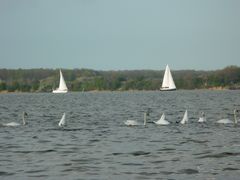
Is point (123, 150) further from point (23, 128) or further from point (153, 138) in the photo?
point (23, 128)

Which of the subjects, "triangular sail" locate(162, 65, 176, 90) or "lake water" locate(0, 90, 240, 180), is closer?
"lake water" locate(0, 90, 240, 180)

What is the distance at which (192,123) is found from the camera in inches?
1729

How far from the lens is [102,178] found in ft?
66.5

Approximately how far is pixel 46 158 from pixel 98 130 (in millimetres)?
14073

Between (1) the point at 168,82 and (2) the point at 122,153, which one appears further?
(1) the point at 168,82

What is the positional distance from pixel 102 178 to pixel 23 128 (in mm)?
22056

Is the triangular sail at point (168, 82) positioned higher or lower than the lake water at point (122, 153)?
higher

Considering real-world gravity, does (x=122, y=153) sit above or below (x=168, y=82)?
below

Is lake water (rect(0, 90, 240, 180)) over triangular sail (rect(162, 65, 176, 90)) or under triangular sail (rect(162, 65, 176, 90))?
under

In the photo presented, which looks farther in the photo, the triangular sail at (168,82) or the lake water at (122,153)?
the triangular sail at (168,82)

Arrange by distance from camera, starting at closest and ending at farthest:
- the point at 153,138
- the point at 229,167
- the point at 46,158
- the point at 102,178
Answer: the point at 102,178 → the point at 229,167 → the point at 46,158 → the point at 153,138

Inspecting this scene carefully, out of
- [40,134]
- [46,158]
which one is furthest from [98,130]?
[46,158]

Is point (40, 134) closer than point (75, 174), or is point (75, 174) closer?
point (75, 174)

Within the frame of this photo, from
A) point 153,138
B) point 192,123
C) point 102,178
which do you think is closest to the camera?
point 102,178
